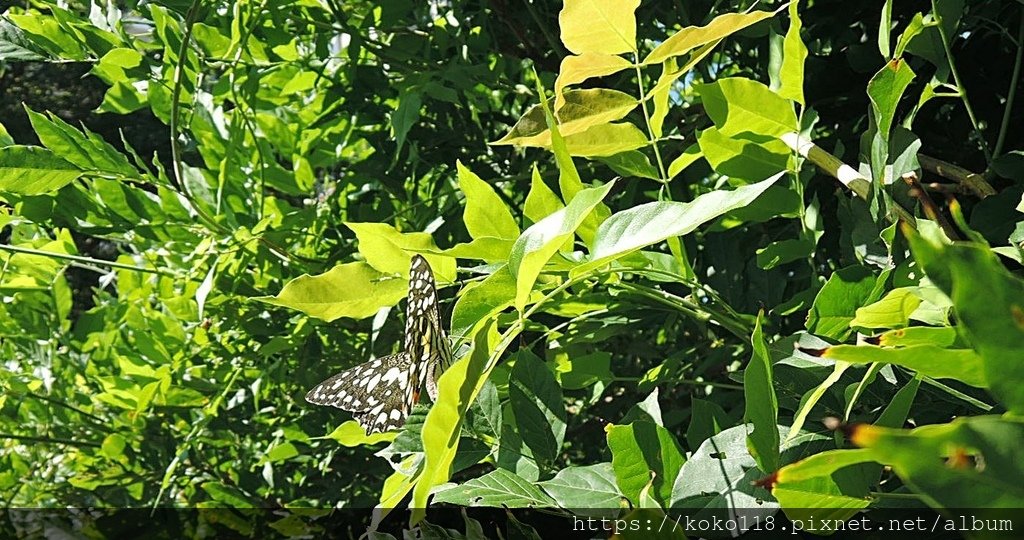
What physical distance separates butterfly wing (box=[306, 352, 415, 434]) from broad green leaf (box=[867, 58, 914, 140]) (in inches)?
7.9

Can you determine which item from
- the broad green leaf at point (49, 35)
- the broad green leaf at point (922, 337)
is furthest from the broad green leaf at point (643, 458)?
the broad green leaf at point (49, 35)

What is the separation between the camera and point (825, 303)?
1.07 ft

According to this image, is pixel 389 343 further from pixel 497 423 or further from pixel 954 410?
pixel 954 410

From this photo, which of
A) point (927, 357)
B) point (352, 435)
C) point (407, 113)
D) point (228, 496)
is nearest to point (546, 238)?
point (927, 357)

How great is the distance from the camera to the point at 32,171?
0.53 meters

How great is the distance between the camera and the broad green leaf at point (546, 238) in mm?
236

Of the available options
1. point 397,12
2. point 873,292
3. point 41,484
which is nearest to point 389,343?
point 397,12

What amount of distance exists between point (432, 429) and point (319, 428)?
647 millimetres

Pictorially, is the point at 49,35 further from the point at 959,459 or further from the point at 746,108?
the point at 959,459

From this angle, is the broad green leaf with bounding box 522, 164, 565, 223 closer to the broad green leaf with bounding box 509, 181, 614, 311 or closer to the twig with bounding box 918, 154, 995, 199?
the broad green leaf with bounding box 509, 181, 614, 311

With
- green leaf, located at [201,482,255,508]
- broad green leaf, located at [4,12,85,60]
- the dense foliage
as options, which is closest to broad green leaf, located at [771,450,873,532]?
the dense foliage

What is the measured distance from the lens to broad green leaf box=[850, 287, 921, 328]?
10.4 inches

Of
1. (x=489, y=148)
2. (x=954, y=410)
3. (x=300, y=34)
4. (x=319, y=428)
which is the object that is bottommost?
(x=954, y=410)

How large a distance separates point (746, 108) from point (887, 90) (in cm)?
6
